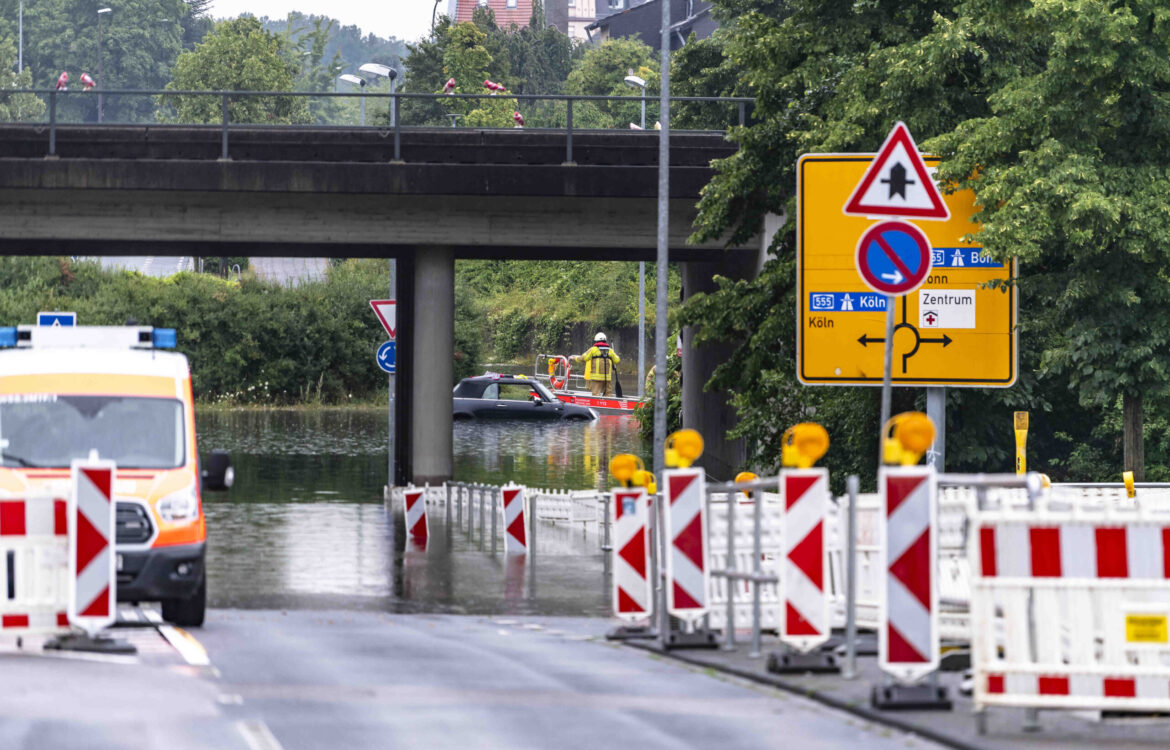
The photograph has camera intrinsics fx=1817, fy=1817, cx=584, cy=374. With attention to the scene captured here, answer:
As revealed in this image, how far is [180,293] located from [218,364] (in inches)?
111

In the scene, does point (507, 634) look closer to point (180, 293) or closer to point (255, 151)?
point (255, 151)

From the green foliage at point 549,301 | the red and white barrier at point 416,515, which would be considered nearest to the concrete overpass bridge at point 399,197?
the red and white barrier at point 416,515

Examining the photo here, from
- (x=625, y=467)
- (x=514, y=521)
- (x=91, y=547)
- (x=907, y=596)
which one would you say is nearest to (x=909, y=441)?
(x=907, y=596)

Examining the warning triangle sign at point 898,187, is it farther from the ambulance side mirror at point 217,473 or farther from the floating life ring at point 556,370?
the floating life ring at point 556,370

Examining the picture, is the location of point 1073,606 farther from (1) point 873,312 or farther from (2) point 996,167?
(2) point 996,167

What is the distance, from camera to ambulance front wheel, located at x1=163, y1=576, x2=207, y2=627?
13.3 m

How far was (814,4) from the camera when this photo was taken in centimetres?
2409

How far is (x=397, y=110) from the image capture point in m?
31.6

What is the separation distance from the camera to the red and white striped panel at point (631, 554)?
476 inches

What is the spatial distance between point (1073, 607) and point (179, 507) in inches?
283

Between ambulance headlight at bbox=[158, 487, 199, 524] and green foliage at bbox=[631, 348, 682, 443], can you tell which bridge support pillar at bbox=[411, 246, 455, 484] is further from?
ambulance headlight at bbox=[158, 487, 199, 524]

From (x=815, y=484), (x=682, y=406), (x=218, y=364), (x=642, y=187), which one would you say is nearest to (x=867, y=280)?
(x=815, y=484)

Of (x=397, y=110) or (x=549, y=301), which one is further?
(x=549, y=301)

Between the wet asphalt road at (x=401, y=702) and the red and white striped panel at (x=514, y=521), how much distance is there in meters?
8.99
